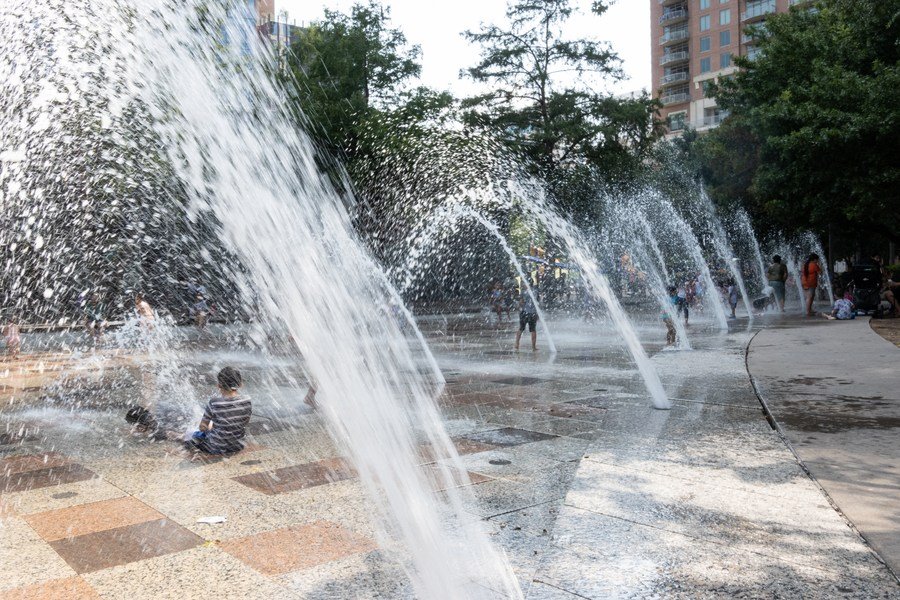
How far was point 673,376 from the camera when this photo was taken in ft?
31.4

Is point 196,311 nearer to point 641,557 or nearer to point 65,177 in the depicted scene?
point 65,177

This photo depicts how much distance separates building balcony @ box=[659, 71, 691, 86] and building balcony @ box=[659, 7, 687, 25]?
18.0 feet

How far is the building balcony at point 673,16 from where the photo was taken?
78.8 meters

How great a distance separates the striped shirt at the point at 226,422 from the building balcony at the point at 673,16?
83.2 meters

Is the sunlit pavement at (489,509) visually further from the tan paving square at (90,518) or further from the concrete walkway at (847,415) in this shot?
the concrete walkway at (847,415)

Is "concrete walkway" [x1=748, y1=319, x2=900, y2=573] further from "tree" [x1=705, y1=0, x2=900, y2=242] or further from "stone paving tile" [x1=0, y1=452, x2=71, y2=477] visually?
"tree" [x1=705, y1=0, x2=900, y2=242]

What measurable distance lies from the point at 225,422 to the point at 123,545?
80.2 inches

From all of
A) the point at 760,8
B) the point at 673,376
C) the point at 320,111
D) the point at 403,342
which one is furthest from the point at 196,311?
the point at 760,8

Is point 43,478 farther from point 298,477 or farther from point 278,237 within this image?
point 278,237

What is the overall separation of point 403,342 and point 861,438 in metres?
11.6

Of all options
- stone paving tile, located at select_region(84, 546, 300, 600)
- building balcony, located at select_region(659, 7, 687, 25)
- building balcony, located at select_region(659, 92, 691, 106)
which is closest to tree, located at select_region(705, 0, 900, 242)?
stone paving tile, located at select_region(84, 546, 300, 600)

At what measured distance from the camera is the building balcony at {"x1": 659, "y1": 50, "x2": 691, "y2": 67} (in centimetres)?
7919

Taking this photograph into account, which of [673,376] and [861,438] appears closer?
[861,438]

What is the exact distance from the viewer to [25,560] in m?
3.76
